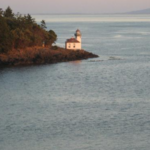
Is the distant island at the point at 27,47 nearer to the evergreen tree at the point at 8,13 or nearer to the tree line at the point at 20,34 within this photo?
the tree line at the point at 20,34

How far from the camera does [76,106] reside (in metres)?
30.8

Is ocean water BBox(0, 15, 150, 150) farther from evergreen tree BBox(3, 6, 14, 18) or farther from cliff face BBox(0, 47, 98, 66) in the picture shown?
evergreen tree BBox(3, 6, 14, 18)

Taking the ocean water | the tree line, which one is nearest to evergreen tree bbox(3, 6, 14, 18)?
the tree line

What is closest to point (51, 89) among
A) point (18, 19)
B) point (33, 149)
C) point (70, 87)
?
point (70, 87)

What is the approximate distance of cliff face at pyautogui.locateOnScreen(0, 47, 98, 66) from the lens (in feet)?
162

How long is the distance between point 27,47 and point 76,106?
23063mm

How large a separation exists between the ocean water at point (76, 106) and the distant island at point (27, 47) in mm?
1977

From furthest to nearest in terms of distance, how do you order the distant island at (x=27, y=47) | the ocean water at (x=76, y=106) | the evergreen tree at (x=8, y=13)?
the evergreen tree at (x=8, y=13) < the distant island at (x=27, y=47) < the ocean water at (x=76, y=106)

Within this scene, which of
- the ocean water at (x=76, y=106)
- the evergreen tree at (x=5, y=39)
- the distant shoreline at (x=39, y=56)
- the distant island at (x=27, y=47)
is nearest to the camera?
the ocean water at (x=76, y=106)

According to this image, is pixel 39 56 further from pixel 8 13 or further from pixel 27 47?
pixel 8 13

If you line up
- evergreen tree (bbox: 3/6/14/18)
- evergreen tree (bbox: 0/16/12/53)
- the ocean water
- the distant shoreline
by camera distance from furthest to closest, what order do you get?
evergreen tree (bbox: 3/6/14/18) < evergreen tree (bbox: 0/16/12/53) < the distant shoreline < the ocean water

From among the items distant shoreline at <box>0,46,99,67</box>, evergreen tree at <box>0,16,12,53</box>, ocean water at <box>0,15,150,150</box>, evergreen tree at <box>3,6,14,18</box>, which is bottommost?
ocean water at <box>0,15,150,150</box>

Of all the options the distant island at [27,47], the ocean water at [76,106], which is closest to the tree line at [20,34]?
the distant island at [27,47]

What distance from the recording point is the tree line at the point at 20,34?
168ft
